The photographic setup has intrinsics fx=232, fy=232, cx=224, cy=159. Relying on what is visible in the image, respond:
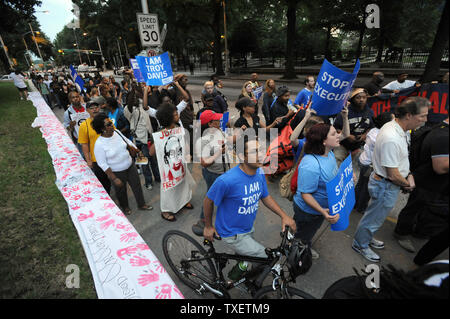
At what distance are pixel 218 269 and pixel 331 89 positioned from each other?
2.53 meters

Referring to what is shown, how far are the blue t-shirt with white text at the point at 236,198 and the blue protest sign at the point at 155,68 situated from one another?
404 cm

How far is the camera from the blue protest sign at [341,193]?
213 centimetres

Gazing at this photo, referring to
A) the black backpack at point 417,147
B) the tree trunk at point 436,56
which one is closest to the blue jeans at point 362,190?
the black backpack at point 417,147

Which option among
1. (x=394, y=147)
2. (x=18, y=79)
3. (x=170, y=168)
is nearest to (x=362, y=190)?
(x=394, y=147)

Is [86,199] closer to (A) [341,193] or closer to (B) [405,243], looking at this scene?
(A) [341,193]

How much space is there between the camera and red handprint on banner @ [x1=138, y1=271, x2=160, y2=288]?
2254mm

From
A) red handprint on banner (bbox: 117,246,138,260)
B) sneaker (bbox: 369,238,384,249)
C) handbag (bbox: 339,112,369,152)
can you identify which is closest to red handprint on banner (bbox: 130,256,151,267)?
red handprint on banner (bbox: 117,246,138,260)

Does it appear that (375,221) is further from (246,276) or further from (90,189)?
(90,189)

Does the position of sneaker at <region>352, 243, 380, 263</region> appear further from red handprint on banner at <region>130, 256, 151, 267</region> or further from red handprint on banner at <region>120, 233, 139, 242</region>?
red handprint on banner at <region>120, 233, 139, 242</region>

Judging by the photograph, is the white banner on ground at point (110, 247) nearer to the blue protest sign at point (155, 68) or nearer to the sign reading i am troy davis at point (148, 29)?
the blue protest sign at point (155, 68)

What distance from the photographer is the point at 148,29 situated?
7832 millimetres

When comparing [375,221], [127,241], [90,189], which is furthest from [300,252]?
[90,189]

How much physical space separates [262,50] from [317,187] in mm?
34050

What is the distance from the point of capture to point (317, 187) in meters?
2.44
